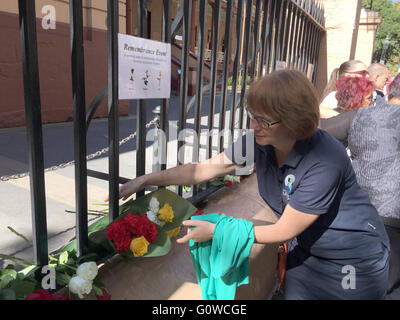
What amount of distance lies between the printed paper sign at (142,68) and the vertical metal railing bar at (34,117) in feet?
1.40

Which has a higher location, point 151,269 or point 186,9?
point 186,9

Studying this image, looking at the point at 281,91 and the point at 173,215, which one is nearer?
the point at 281,91

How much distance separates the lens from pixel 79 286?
4.61 feet

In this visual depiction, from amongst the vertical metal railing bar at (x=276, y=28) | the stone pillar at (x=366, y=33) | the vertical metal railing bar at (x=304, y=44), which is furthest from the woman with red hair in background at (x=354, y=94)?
the stone pillar at (x=366, y=33)

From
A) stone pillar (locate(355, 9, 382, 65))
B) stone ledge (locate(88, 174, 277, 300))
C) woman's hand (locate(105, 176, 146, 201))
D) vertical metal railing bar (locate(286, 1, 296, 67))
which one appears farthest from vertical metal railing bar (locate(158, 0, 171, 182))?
stone pillar (locate(355, 9, 382, 65))

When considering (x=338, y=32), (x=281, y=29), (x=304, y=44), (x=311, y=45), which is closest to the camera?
(x=281, y=29)

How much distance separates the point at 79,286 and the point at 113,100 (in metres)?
0.82

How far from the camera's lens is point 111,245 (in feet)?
5.62

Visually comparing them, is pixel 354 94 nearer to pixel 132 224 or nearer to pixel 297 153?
pixel 297 153

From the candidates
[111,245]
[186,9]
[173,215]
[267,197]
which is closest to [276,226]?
[267,197]

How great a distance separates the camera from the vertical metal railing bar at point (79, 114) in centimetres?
145

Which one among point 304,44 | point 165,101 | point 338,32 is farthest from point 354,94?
point 338,32

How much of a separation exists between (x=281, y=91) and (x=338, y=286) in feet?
3.73
